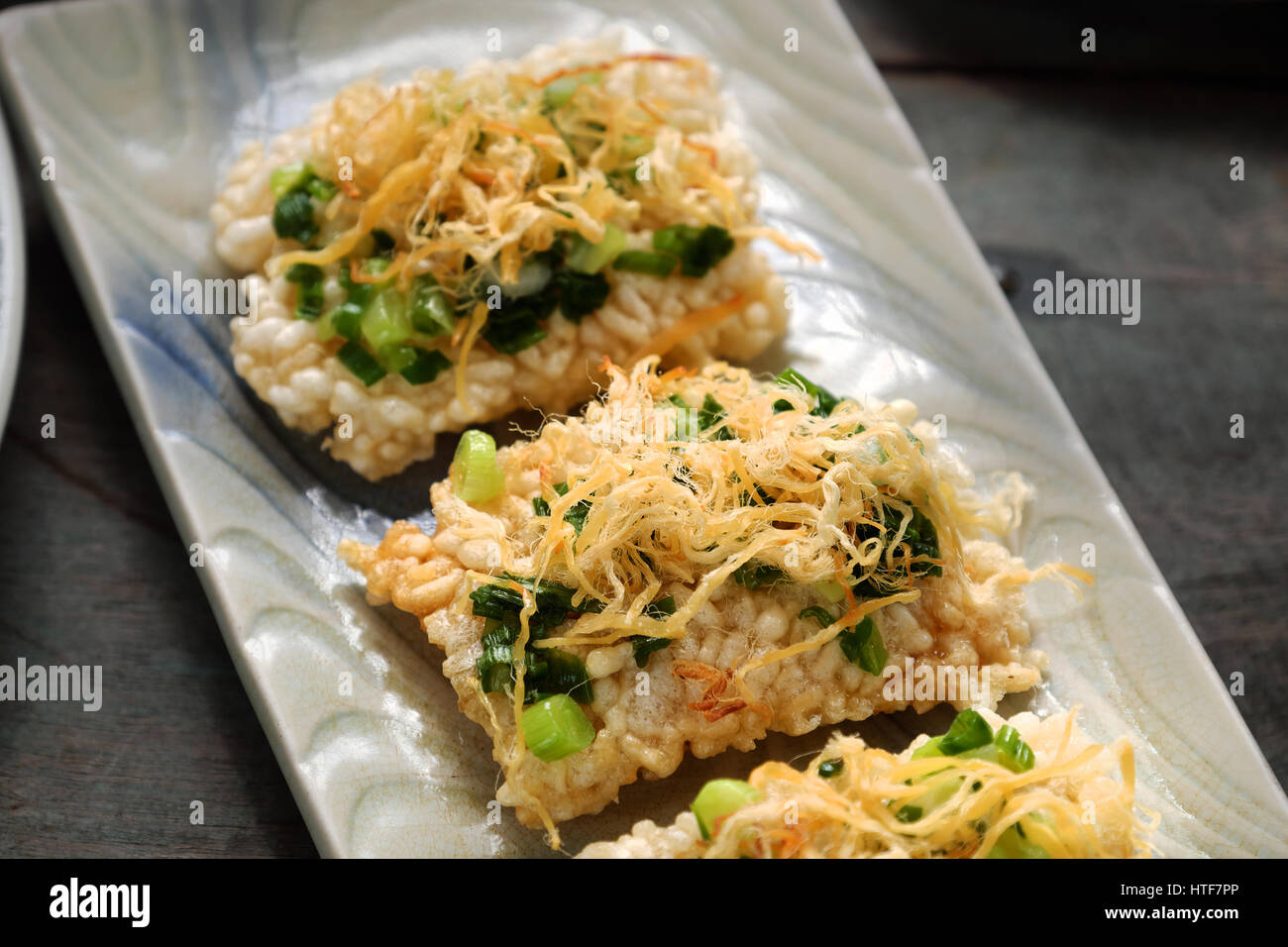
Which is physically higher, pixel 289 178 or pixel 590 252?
pixel 289 178

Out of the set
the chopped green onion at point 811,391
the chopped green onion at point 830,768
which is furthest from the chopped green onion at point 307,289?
the chopped green onion at point 830,768

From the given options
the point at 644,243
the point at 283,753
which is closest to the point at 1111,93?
the point at 644,243

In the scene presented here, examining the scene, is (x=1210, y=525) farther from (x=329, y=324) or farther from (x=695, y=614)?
(x=329, y=324)

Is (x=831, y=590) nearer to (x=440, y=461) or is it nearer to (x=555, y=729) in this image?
(x=555, y=729)

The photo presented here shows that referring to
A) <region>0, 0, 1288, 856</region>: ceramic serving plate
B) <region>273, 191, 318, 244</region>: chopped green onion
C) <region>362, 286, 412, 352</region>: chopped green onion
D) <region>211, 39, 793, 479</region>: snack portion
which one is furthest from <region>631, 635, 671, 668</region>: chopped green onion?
<region>273, 191, 318, 244</region>: chopped green onion

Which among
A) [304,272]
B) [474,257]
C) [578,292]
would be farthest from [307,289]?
[578,292]

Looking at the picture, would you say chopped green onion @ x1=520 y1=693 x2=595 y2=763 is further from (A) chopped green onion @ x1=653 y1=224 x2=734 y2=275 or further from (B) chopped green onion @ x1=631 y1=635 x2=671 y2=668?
(A) chopped green onion @ x1=653 y1=224 x2=734 y2=275
